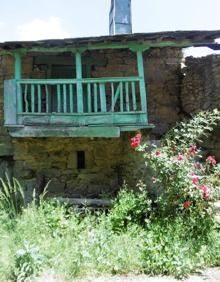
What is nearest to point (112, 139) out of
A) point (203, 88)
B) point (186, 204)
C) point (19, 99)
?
point (19, 99)

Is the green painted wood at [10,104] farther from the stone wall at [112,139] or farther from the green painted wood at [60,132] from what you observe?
the stone wall at [112,139]

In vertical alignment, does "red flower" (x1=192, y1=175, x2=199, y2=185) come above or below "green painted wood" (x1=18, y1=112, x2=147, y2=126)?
below

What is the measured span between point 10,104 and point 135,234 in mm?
3990

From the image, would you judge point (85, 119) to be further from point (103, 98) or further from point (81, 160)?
point (81, 160)

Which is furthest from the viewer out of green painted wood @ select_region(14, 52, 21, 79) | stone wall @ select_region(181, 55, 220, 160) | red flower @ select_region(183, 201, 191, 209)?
stone wall @ select_region(181, 55, 220, 160)

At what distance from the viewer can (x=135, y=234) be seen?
591 centimetres

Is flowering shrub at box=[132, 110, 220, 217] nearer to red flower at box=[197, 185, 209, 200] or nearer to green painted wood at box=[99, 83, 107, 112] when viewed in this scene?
red flower at box=[197, 185, 209, 200]

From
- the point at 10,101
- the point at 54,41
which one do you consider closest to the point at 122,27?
the point at 54,41

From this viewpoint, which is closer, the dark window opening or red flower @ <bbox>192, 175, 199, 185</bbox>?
red flower @ <bbox>192, 175, 199, 185</bbox>

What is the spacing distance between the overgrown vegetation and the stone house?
1.64 meters

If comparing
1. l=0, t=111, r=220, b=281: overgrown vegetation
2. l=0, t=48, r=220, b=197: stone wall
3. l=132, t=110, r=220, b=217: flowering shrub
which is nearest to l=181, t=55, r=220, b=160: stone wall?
l=0, t=48, r=220, b=197: stone wall

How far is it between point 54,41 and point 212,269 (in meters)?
5.42

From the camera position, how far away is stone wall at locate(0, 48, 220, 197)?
8.73 metres

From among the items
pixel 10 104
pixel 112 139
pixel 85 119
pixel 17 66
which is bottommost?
pixel 112 139
